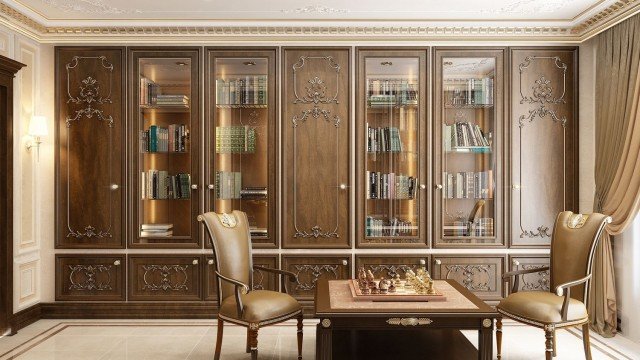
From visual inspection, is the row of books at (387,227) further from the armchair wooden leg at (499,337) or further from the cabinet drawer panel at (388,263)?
the armchair wooden leg at (499,337)

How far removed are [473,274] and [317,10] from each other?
2821 mm

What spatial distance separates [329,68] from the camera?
478 centimetres

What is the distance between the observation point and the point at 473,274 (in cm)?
476

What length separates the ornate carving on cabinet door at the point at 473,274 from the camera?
475 centimetres

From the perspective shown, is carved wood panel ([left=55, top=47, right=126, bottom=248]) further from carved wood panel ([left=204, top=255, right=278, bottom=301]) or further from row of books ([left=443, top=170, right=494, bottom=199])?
row of books ([left=443, top=170, right=494, bottom=199])

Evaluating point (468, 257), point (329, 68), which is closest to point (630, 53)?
point (468, 257)

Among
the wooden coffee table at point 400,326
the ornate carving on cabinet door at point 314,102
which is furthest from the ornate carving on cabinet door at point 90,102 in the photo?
the wooden coffee table at point 400,326

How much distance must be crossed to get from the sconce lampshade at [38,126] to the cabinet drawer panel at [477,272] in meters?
3.80

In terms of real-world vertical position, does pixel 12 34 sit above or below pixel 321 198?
above

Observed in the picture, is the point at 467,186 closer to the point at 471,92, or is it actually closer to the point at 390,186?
the point at 390,186

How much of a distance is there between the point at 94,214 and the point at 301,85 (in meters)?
2.32

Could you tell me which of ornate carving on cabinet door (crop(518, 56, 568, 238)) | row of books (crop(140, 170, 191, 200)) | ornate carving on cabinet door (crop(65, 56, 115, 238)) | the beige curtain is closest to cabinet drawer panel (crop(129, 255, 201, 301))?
ornate carving on cabinet door (crop(65, 56, 115, 238))

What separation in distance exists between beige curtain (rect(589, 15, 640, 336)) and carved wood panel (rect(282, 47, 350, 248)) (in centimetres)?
223

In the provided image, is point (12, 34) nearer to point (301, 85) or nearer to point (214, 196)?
point (214, 196)
